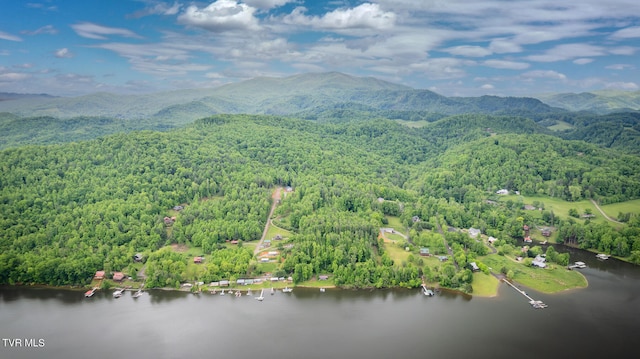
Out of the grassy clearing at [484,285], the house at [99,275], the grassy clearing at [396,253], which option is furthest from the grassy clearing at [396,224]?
the house at [99,275]

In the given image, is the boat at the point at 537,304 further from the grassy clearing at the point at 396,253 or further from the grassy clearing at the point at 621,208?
the grassy clearing at the point at 621,208

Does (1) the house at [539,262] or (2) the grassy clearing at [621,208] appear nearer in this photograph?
(1) the house at [539,262]

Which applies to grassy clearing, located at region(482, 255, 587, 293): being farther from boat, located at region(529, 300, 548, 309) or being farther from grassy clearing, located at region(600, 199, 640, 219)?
grassy clearing, located at region(600, 199, 640, 219)

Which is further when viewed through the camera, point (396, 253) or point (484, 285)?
point (396, 253)

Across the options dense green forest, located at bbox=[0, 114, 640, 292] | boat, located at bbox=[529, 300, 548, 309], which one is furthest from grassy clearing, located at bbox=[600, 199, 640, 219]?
boat, located at bbox=[529, 300, 548, 309]

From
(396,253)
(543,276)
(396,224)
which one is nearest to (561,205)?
(543,276)

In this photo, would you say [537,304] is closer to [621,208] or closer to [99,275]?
[621,208]
